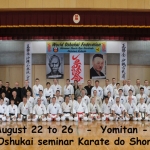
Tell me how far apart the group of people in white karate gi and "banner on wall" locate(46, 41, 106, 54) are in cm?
268

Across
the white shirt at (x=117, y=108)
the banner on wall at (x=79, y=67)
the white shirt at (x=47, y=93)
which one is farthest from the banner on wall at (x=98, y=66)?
the white shirt at (x=117, y=108)

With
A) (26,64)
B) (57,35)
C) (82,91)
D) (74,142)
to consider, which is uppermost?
(57,35)

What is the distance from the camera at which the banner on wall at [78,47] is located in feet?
63.2

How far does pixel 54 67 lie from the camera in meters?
19.5

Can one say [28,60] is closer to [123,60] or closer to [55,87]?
[55,87]

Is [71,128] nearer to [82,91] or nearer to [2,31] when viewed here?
[82,91]

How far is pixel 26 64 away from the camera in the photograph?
762 inches

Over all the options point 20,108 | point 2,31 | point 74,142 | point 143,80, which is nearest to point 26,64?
point 2,31

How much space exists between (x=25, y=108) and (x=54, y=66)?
12.1ft

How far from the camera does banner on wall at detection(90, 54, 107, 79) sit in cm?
1948

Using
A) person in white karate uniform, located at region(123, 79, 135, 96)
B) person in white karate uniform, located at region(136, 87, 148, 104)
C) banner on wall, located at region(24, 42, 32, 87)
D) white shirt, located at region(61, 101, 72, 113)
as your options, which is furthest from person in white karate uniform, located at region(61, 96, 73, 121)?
banner on wall, located at region(24, 42, 32, 87)

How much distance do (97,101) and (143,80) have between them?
3916 mm

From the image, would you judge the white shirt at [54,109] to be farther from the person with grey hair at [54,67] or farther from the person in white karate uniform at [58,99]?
the person with grey hair at [54,67]

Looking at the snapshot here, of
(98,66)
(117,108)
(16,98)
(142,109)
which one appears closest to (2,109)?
(16,98)
